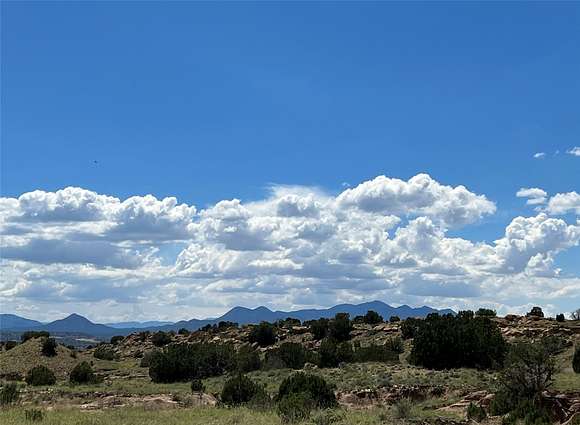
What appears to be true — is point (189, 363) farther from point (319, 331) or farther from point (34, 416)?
point (34, 416)

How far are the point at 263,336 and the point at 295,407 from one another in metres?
37.9

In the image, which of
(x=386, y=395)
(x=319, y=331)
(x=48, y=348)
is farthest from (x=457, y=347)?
(x=48, y=348)

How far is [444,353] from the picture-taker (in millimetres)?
39938

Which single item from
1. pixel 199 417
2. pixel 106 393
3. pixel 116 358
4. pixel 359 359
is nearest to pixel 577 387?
pixel 199 417

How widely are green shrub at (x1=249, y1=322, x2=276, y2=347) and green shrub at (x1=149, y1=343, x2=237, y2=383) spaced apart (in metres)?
12.6

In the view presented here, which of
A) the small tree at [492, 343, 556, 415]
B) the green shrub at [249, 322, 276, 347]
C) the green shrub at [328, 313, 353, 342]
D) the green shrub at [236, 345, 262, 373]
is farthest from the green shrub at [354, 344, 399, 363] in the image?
the small tree at [492, 343, 556, 415]

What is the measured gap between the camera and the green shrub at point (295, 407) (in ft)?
72.2

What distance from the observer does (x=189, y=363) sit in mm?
44125

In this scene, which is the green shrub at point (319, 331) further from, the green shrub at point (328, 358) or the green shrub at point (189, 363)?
the green shrub at point (328, 358)

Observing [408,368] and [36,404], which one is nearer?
[36,404]

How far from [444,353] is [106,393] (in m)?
21.7

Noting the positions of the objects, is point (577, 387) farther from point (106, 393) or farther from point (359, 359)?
point (106, 393)

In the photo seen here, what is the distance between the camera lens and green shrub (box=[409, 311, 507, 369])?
1560 inches

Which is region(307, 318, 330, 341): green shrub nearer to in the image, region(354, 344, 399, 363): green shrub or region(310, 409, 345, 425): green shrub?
region(354, 344, 399, 363): green shrub
